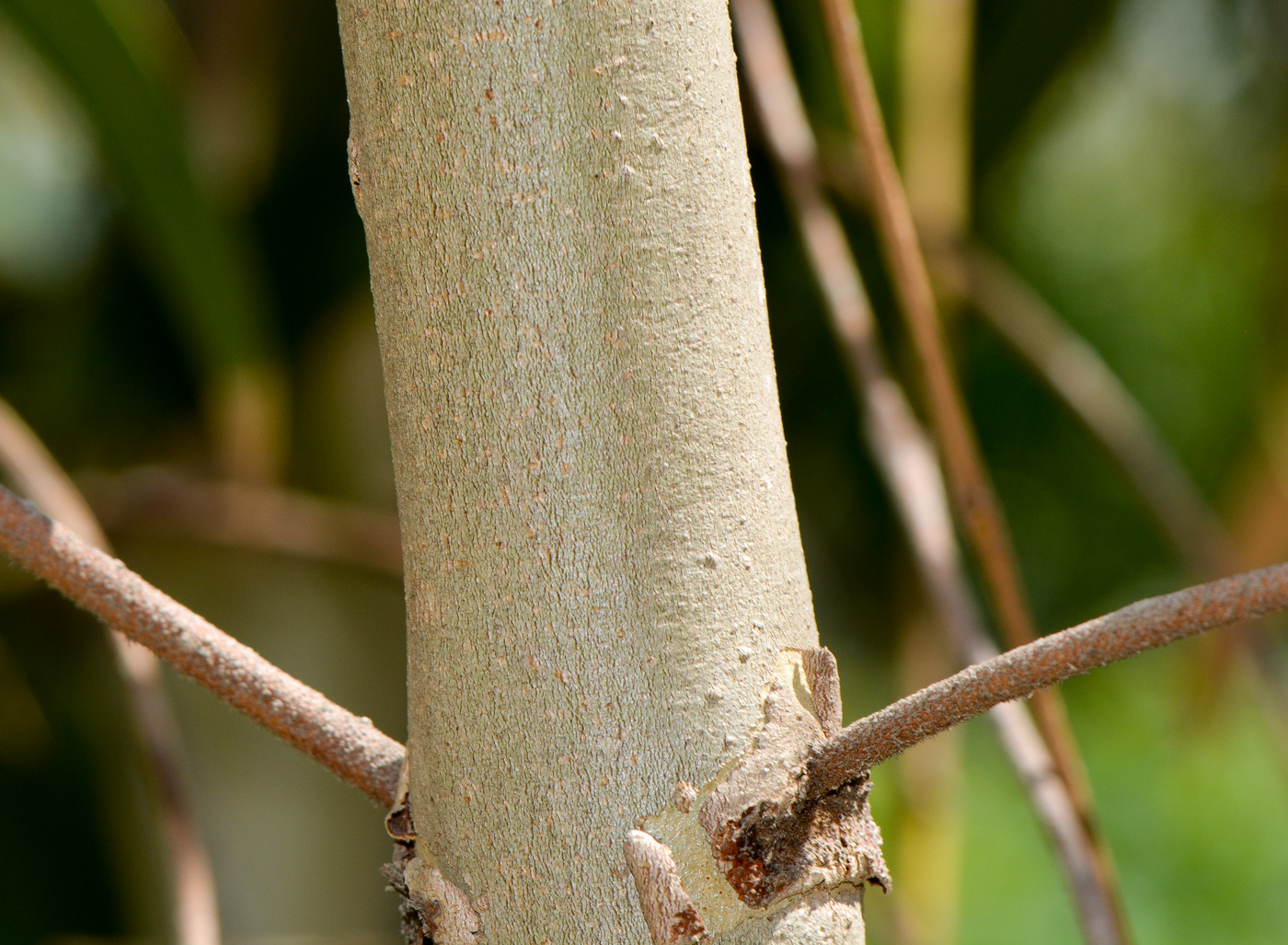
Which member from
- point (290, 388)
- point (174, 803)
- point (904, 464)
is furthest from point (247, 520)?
point (904, 464)

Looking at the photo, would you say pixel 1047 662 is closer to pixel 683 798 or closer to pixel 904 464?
pixel 683 798

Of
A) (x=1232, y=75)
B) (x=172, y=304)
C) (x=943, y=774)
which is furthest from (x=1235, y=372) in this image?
(x=172, y=304)

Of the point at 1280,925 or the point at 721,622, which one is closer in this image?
the point at 721,622

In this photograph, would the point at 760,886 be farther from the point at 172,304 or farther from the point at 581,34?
the point at 172,304

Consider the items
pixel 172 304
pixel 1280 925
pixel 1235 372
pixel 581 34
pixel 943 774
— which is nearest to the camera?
pixel 581 34

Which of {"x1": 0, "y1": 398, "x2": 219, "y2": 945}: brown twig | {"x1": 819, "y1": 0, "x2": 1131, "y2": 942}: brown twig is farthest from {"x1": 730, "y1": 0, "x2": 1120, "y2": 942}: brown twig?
{"x1": 0, "y1": 398, "x2": 219, "y2": 945}: brown twig

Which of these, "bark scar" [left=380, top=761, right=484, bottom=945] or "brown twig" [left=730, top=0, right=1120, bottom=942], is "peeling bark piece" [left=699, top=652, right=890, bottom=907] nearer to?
"bark scar" [left=380, top=761, right=484, bottom=945]
